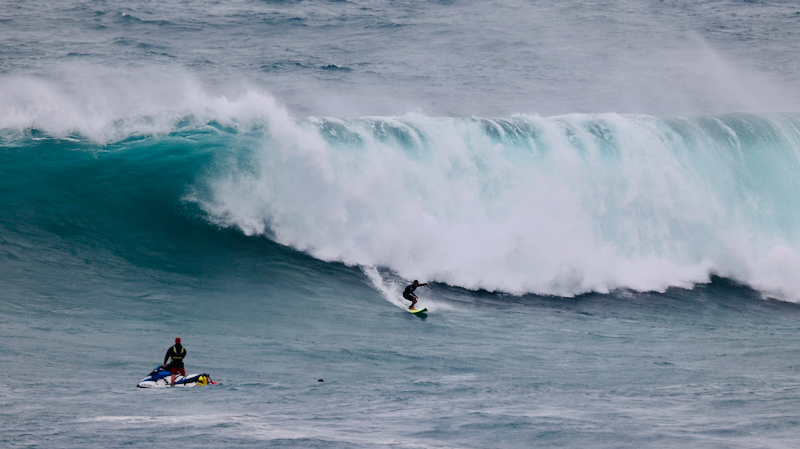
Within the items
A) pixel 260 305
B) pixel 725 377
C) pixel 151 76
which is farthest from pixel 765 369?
pixel 151 76

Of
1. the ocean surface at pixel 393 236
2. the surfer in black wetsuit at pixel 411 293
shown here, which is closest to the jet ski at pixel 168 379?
the ocean surface at pixel 393 236

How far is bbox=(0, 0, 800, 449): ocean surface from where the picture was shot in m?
10.2

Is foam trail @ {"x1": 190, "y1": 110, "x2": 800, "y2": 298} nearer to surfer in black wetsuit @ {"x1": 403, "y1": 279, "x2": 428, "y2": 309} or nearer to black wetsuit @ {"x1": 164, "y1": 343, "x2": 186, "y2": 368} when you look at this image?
surfer in black wetsuit @ {"x1": 403, "y1": 279, "x2": 428, "y2": 309}

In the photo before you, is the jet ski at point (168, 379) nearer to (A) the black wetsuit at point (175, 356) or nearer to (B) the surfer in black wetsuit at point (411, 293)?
(A) the black wetsuit at point (175, 356)

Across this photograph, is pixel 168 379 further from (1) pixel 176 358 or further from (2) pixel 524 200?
(2) pixel 524 200

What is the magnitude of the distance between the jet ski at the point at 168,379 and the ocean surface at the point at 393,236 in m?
0.21

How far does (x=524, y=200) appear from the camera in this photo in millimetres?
18750

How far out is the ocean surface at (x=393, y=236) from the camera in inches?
403

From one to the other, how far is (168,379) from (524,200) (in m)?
10.6

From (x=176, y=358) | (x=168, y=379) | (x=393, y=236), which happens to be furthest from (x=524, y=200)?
(x=168, y=379)

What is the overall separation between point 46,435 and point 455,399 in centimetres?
531

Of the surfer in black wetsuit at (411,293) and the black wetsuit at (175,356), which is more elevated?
the surfer in black wetsuit at (411,293)

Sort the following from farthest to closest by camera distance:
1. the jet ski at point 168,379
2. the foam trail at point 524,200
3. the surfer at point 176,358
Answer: the foam trail at point 524,200, the surfer at point 176,358, the jet ski at point 168,379

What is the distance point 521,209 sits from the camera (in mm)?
18609
